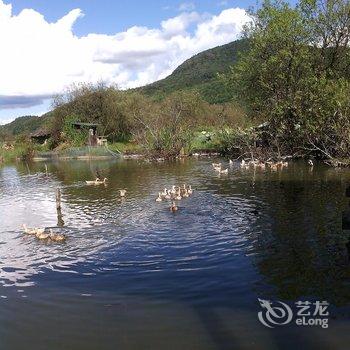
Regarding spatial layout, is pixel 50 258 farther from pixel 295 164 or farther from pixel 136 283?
pixel 295 164

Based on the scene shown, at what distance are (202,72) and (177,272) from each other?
6694 inches

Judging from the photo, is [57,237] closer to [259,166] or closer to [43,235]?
[43,235]

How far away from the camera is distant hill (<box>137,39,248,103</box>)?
156925mm

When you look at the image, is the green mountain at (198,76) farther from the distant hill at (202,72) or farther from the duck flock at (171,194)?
the duck flock at (171,194)

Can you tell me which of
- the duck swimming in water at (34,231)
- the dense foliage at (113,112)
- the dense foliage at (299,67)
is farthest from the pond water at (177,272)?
the dense foliage at (113,112)


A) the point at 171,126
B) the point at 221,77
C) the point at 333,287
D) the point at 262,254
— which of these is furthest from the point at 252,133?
the point at 333,287

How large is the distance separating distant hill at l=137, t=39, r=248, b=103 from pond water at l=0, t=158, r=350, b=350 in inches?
4764

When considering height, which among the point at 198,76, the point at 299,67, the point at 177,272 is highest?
the point at 198,76

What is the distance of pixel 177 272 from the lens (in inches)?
568

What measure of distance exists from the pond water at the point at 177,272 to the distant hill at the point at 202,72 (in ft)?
397

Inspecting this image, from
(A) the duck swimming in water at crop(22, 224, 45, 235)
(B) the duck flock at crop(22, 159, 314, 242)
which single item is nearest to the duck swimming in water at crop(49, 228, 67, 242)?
(B) the duck flock at crop(22, 159, 314, 242)

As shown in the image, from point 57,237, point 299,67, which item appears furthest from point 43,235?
point 299,67

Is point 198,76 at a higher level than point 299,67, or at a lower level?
higher

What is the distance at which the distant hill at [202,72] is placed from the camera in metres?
157
